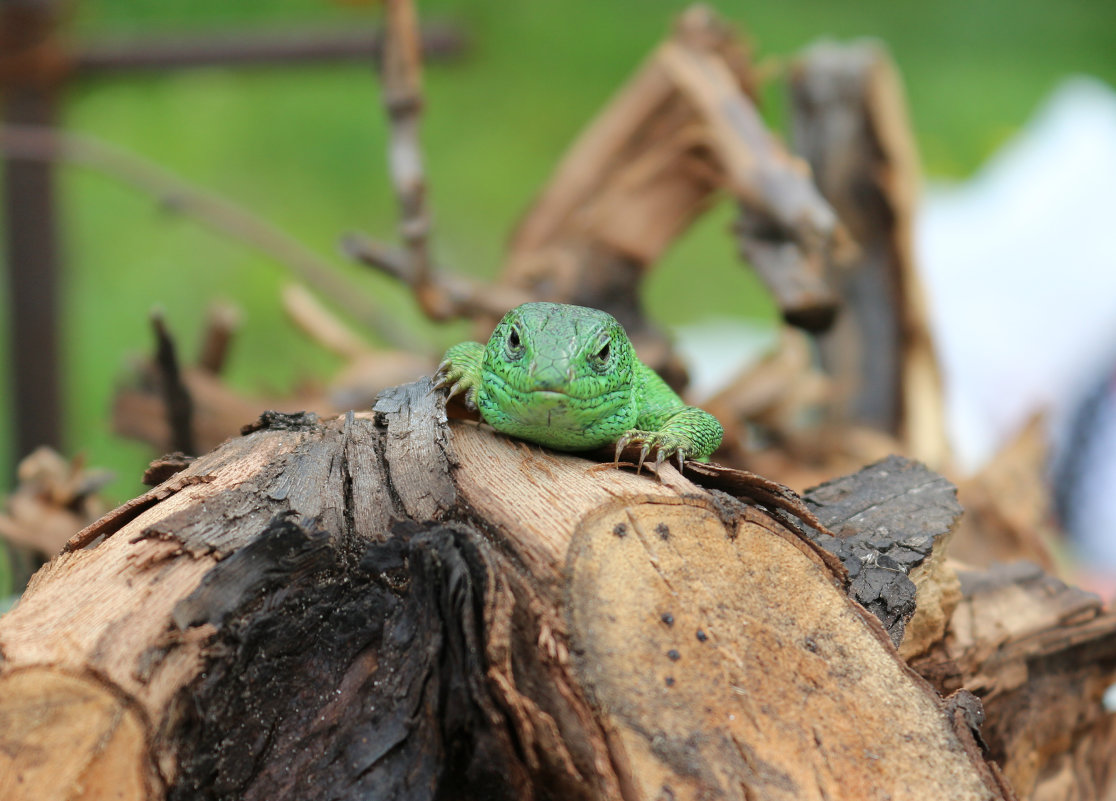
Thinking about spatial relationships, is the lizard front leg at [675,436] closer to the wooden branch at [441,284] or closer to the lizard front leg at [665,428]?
the lizard front leg at [665,428]

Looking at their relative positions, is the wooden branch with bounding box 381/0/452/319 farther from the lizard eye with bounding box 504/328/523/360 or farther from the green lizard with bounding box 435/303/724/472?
the lizard eye with bounding box 504/328/523/360

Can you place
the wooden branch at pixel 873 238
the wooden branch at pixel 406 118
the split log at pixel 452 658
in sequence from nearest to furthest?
1. the split log at pixel 452 658
2. the wooden branch at pixel 406 118
3. the wooden branch at pixel 873 238

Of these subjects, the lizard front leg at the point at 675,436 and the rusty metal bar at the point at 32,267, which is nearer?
the lizard front leg at the point at 675,436

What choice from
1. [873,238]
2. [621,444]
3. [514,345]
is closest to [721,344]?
[873,238]

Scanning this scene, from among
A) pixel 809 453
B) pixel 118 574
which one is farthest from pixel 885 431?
pixel 118 574

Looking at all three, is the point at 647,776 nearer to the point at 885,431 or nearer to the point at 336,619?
the point at 336,619

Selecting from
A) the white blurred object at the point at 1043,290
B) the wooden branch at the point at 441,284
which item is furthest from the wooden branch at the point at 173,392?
the white blurred object at the point at 1043,290

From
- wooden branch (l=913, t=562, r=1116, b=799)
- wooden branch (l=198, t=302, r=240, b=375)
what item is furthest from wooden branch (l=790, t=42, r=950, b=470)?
wooden branch (l=198, t=302, r=240, b=375)
